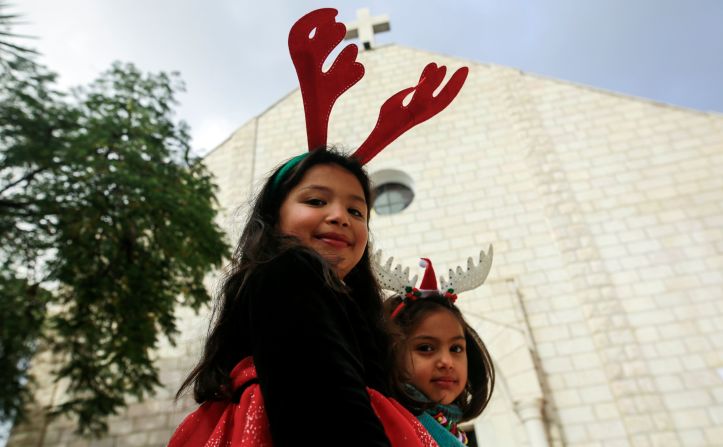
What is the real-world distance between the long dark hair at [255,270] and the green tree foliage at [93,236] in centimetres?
410

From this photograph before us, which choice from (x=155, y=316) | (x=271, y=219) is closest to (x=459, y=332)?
(x=271, y=219)

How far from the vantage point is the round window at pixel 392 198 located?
7.64 meters

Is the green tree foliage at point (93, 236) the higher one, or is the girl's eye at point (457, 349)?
the green tree foliage at point (93, 236)

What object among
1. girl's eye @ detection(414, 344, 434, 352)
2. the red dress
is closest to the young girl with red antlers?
the red dress

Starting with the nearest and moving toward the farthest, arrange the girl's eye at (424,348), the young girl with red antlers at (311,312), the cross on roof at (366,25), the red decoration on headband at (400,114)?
1. the young girl with red antlers at (311,312)
2. the red decoration on headband at (400,114)
3. the girl's eye at (424,348)
4. the cross on roof at (366,25)

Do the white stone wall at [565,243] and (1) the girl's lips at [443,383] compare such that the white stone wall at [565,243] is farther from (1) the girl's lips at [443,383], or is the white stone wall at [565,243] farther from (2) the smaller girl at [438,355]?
(1) the girl's lips at [443,383]

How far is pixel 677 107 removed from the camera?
7168 mm

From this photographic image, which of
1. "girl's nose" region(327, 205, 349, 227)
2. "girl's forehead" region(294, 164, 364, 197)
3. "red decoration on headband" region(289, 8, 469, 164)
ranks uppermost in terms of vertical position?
"red decoration on headband" region(289, 8, 469, 164)

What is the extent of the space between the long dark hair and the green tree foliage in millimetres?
4103

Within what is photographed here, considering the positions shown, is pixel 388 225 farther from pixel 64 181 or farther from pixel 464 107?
pixel 64 181

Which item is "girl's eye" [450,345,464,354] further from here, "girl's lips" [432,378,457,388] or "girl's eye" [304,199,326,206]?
"girl's eye" [304,199,326,206]

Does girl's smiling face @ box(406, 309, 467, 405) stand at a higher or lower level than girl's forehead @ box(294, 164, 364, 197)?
lower

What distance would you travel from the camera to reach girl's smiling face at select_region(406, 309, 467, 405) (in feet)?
6.04

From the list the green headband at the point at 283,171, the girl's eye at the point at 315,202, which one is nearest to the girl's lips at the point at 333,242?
the girl's eye at the point at 315,202
